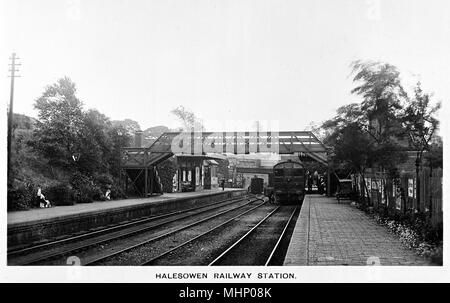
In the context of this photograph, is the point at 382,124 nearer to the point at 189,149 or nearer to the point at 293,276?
the point at 293,276

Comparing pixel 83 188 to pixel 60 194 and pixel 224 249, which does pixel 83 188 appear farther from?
pixel 224 249

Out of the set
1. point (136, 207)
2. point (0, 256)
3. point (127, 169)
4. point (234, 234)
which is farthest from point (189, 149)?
point (0, 256)

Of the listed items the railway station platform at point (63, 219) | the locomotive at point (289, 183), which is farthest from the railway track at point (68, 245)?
the locomotive at point (289, 183)

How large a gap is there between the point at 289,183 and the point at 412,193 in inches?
595

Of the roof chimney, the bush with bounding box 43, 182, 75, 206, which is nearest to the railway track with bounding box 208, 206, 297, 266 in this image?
the bush with bounding box 43, 182, 75, 206

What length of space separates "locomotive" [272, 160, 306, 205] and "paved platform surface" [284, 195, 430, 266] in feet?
42.4

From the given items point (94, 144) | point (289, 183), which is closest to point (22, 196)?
point (94, 144)

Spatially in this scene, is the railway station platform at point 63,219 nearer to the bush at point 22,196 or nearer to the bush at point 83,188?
the bush at point 22,196

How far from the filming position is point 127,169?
26828 millimetres

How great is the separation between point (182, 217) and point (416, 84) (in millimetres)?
11385

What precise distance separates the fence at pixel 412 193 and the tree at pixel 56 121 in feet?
47.7

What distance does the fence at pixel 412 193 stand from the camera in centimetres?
810

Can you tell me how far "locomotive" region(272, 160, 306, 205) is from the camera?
25.4 m

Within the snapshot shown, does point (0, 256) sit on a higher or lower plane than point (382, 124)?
lower
